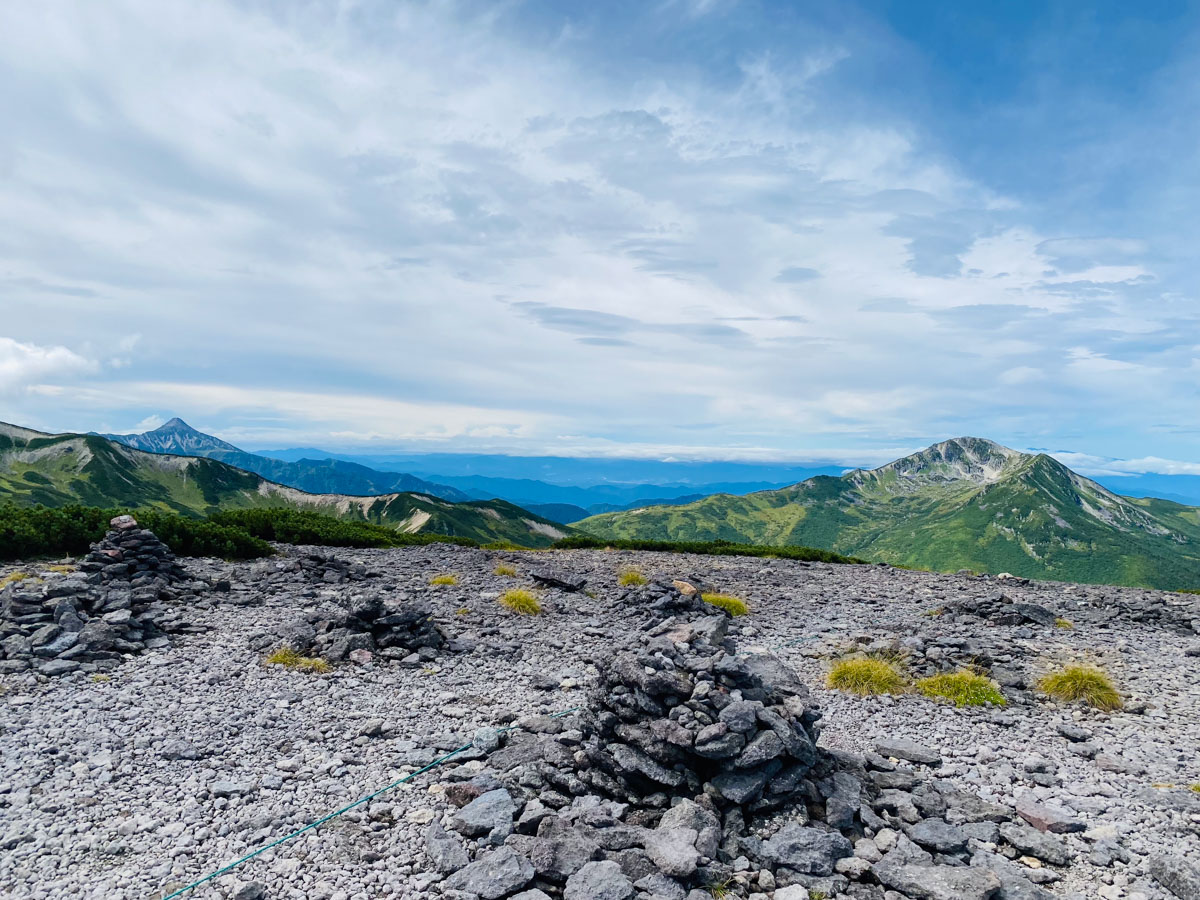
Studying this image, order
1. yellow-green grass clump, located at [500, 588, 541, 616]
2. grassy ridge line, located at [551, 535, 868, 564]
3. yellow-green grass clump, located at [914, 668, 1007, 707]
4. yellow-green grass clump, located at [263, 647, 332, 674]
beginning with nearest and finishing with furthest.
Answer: yellow-green grass clump, located at [914, 668, 1007, 707]
yellow-green grass clump, located at [263, 647, 332, 674]
yellow-green grass clump, located at [500, 588, 541, 616]
grassy ridge line, located at [551, 535, 868, 564]

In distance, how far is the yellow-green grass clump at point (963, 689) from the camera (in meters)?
14.7

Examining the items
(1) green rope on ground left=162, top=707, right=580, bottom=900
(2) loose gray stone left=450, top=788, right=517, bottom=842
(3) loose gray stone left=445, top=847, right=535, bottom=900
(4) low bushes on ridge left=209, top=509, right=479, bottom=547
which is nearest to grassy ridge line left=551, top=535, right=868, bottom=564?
(4) low bushes on ridge left=209, top=509, right=479, bottom=547

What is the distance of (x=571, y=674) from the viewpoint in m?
15.6

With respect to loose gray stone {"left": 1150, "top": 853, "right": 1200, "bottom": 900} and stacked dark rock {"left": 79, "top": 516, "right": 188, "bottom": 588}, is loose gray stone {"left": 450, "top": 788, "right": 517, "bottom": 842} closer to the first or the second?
loose gray stone {"left": 1150, "top": 853, "right": 1200, "bottom": 900}

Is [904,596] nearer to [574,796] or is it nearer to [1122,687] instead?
[1122,687]

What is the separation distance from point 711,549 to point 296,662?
31.5 m

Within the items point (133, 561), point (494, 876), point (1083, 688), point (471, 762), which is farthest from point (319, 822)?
point (133, 561)

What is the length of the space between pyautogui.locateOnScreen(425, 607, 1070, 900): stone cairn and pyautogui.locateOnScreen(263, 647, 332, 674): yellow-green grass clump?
220 inches

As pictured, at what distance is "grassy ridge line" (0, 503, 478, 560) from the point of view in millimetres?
24359

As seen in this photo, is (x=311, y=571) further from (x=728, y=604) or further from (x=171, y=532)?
(x=728, y=604)

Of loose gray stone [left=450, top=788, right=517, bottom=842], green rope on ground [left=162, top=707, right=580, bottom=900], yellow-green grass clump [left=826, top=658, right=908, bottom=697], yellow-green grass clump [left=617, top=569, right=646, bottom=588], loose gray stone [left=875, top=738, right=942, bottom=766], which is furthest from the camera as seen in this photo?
yellow-green grass clump [left=617, top=569, right=646, bottom=588]

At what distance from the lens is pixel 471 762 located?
10875 millimetres

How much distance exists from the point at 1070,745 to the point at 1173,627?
14.7 m

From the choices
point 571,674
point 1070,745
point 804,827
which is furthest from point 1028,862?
point 571,674
